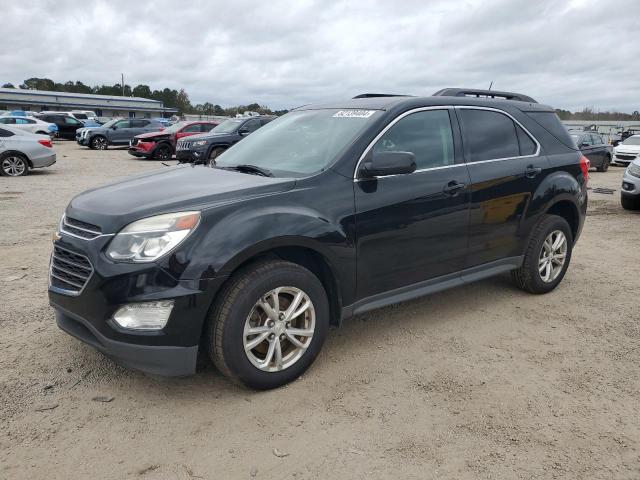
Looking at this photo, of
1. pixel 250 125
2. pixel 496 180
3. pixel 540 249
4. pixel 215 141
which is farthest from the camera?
pixel 250 125

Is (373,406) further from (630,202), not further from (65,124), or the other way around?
(65,124)

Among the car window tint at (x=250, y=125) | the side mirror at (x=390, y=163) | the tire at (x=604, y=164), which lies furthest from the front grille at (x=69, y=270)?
the tire at (x=604, y=164)

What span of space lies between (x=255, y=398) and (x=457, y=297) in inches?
98.7

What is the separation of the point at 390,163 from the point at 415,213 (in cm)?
51

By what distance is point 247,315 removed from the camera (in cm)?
296

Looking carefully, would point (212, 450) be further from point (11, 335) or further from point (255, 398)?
point (11, 335)

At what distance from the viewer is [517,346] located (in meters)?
3.85

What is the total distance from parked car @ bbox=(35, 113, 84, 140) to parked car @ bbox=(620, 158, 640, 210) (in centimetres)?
3201

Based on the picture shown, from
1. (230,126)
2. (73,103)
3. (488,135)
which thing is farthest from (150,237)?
(73,103)

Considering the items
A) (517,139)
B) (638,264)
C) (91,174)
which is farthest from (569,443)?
(91,174)

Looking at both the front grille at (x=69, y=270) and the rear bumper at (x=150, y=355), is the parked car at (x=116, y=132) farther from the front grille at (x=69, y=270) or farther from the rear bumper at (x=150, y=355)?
the rear bumper at (x=150, y=355)

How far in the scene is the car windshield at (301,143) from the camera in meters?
3.58

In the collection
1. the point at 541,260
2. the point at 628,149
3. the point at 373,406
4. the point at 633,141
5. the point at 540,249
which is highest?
the point at 633,141

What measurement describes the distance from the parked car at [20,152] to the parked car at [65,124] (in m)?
20.2
